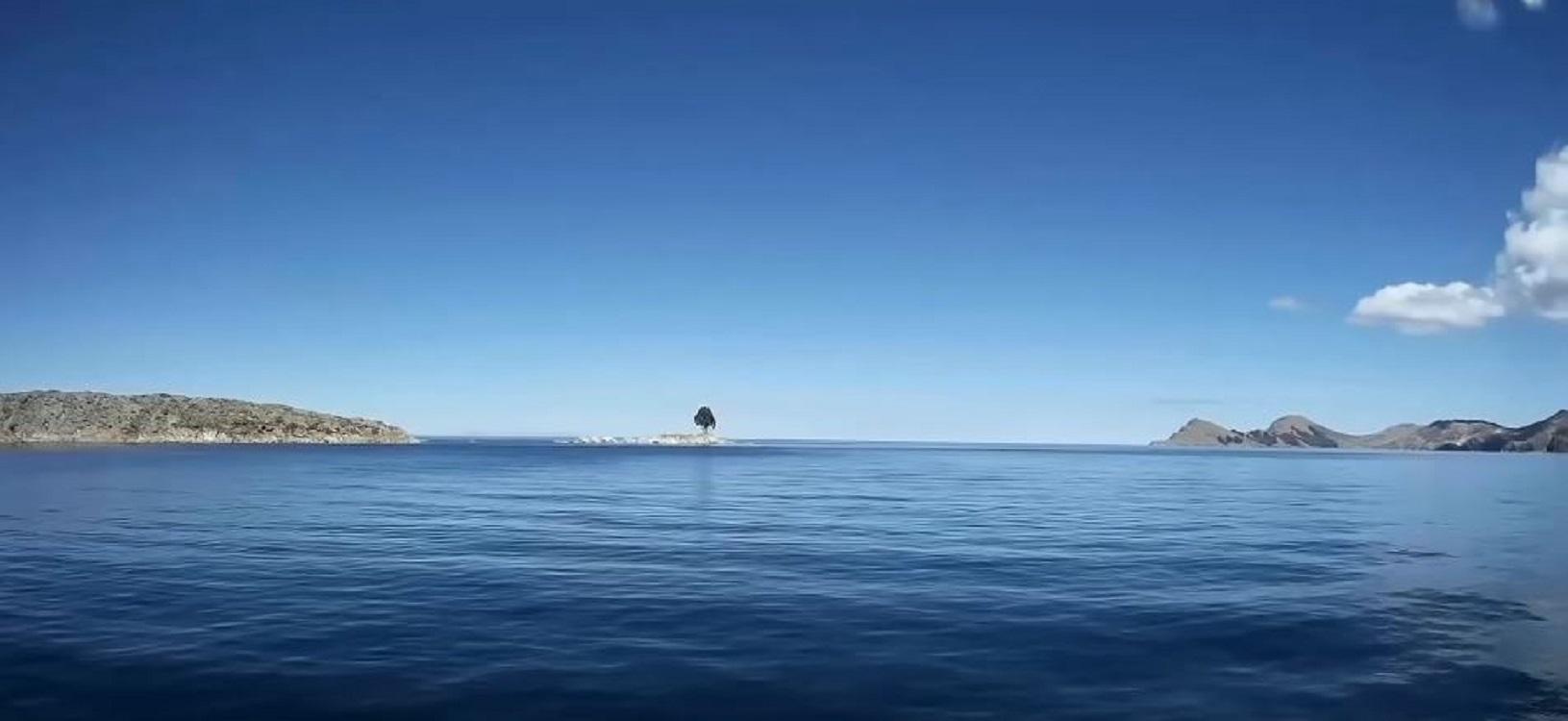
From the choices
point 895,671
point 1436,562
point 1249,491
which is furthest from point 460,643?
point 1249,491

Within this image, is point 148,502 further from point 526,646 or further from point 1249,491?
point 1249,491

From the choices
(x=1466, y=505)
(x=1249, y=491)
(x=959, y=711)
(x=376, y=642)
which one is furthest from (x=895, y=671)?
(x=1249, y=491)

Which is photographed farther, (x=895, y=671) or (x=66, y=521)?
(x=66, y=521)

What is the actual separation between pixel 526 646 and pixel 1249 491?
350ft

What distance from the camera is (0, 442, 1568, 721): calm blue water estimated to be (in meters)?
19.7

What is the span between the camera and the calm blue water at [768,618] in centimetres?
1967

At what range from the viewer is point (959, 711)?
Result: 18828mm

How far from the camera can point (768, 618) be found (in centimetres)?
2828

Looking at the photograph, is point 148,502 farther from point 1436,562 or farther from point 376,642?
point 1436,562

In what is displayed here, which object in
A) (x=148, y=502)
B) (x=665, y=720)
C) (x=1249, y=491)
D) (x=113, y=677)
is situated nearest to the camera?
(x=665, y=720)

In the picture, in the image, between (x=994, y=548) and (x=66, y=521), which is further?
(x=66, y=521)

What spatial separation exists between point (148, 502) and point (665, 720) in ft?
234

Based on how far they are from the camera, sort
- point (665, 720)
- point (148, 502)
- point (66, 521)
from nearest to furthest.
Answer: point (665, 720) → point (66, 521) → point (148, 502)

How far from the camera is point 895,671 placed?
21938 millimetres
